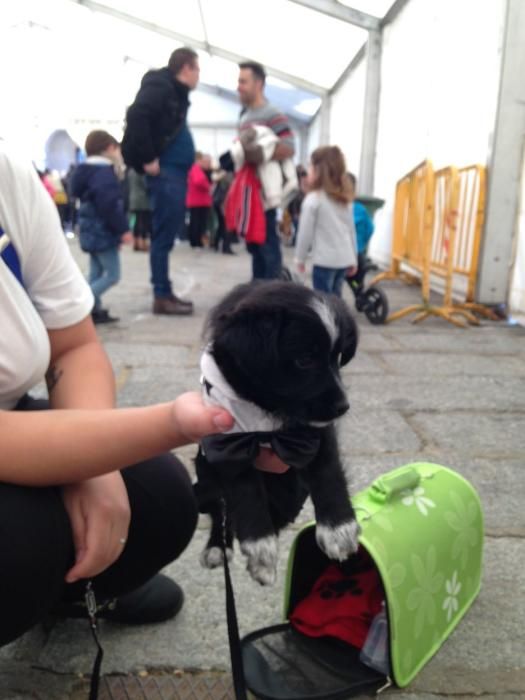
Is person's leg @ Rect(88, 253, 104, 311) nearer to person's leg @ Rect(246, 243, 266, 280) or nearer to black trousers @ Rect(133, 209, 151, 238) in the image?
person's leg @ Rect(246, 243, 266, 280)

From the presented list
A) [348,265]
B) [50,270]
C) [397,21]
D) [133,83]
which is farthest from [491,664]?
[133,83]

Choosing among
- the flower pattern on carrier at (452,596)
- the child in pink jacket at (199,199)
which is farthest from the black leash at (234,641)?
the child in pink jacket at (199,199)

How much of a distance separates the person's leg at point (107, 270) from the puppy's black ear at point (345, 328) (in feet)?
12.4

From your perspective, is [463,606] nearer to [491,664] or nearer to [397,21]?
[491,664]

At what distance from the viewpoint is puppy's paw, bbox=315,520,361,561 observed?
1.07 meters

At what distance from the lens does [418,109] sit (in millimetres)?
6777

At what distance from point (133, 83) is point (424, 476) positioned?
18.0 meters

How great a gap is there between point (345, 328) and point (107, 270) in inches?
153

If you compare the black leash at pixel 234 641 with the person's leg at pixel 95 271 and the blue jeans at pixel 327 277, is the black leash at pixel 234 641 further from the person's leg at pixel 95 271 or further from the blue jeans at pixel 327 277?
the person's leg at pixel 95 271

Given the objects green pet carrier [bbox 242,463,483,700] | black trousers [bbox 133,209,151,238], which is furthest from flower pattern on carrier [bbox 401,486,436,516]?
black trousers [bbox 133,209,151,238]

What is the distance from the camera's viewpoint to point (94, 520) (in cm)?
110

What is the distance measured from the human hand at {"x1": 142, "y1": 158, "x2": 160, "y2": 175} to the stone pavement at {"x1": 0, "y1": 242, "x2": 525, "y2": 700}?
1.03m

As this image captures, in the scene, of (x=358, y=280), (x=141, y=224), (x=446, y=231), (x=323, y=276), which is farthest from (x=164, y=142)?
(x=141, y=224)

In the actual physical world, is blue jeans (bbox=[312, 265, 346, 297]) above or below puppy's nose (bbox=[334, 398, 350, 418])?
below
